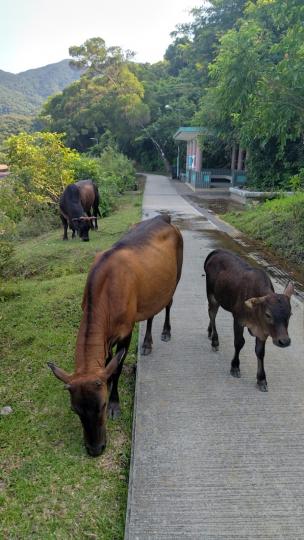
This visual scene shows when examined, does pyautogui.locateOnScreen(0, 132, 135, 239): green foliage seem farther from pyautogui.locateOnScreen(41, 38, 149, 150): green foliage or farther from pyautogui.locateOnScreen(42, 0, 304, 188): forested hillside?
pyautogui.locateOnScreen(41, 38, 149, 150): green foliage

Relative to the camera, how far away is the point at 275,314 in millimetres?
3664

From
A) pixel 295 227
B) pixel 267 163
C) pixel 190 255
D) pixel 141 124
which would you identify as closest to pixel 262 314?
pixel 190 255

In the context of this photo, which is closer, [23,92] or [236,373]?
[236,373]

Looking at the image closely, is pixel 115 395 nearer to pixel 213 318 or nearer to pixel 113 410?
pixel 113 410

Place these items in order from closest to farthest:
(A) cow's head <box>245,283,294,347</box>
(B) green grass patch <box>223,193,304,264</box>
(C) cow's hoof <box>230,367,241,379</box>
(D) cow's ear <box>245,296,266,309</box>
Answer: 1. (A) cow's head <box>245,283,294,347</box>
2. (D) cow's ear <box>245,296,266,309</box>
3. (C) cow's hoof <box>230,367,241,379</box>
4. (B) green grass patch <box>223,193,304,264</box>

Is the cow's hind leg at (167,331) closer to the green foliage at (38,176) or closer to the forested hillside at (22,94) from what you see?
the green foliage at (38,176)

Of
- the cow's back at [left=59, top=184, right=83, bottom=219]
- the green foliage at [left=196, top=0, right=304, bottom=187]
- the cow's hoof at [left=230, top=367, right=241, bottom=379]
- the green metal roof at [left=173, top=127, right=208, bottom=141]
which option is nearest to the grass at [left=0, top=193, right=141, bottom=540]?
the cow's hoof at [left=230, top=367, right=241, bottom=379]

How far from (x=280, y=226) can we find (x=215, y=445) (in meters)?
8.48

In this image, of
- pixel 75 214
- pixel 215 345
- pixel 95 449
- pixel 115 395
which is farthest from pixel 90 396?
pixel 75 214

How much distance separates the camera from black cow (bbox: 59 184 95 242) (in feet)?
36.7

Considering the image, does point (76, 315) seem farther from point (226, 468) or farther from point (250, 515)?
point (250, 515)

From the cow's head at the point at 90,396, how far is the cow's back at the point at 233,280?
Result: 1.67 meters

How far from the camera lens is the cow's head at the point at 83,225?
11148 mm

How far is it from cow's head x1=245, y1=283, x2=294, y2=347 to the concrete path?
0.79m
